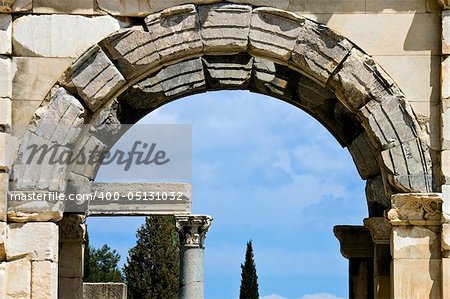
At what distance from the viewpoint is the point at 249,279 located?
123 feet

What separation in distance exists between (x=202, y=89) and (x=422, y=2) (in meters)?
4.72

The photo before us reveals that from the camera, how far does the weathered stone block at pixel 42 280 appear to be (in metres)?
12.9

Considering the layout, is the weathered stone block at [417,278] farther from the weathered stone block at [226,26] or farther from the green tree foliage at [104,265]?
the green tree foliage at [104,265]

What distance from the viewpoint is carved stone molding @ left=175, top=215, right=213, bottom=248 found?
23.2 meters

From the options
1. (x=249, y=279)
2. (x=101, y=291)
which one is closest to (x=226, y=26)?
(x=101, y=291)

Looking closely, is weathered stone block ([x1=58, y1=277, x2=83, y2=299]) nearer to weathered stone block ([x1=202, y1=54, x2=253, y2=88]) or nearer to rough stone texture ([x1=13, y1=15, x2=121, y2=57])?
weathered stone block ([x1=202, y1=54, x2=253, y2=88])

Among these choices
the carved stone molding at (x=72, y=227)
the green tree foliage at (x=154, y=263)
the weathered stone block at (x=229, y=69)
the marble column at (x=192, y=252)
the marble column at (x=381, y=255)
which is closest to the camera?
the carved stone molding at (x=72, y=227)

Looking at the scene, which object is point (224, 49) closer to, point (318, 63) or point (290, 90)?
point (318, 63)

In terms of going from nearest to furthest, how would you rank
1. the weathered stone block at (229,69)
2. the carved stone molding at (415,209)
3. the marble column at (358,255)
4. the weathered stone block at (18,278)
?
the carved stone molding at (415,209) < the weathered stone block at (18,278) < the weathered stone block at (229,69) < the marble column at (358,255)

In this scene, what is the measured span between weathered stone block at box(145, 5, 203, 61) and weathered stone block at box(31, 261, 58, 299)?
91.7 inches

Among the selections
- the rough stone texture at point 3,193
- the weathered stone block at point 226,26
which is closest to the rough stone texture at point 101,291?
the rough stone texture at point 3,193

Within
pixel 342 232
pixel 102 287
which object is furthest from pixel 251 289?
pixel 342 232

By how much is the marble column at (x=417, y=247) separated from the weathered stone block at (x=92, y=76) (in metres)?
3.00

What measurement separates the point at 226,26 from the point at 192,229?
34.0ft
